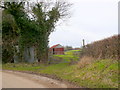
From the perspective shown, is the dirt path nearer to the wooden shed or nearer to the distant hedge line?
the distant hedge line

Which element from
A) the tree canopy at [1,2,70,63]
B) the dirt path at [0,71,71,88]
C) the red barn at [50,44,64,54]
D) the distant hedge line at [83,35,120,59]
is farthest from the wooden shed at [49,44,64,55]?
the dirt path at [0,71,71,88]

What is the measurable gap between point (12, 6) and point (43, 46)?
6.95 m

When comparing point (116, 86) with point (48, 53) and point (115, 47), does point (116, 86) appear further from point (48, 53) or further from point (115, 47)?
point (48, 53)

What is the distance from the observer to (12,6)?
19.6 meters

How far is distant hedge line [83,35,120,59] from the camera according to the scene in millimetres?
10078

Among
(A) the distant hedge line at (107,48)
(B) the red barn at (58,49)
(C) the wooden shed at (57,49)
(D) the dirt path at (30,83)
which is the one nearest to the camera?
(D) the dirt path at (30,83)

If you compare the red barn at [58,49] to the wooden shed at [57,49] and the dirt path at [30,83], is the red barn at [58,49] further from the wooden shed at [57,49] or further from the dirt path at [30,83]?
the dirt path at [30,83]

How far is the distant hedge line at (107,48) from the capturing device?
10.1 metres

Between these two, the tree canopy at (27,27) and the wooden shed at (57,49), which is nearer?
the tree canopy at (27,27)

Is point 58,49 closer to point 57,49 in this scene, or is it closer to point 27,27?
point 57,49

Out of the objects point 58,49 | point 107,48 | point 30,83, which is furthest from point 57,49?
point 30,83

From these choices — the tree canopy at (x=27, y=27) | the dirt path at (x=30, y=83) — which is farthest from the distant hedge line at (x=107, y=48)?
the tree canopy at (x=27, y=27)

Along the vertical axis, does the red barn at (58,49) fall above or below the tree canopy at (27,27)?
below

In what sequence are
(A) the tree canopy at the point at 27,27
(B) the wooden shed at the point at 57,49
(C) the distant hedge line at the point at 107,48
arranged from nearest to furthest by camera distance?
(C) the distant hedge line at the point at 107,48 → (A) the tree canopy at the point at 27,27 → (B) the wooden shed at the point at 57,49
